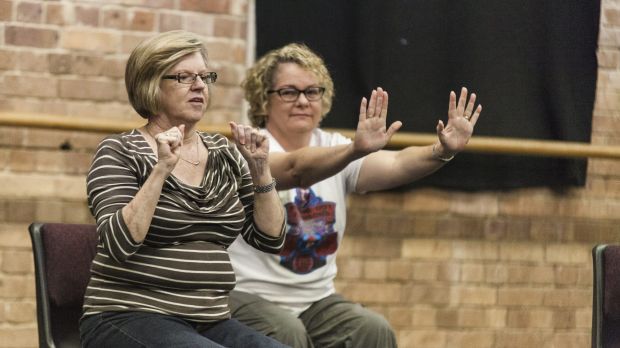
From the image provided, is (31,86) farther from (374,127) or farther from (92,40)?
(374,127)

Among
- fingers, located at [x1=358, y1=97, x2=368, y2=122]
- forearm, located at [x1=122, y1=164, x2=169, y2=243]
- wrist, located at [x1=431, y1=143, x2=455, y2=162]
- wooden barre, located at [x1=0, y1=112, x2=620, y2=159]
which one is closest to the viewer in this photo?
forearm, located at [x1=122, y1=164, x2=169, y2=243]

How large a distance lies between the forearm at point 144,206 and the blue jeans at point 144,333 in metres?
0.19

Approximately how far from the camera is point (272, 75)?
3.14 metres

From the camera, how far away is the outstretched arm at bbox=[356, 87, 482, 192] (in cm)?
267

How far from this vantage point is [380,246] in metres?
3.94

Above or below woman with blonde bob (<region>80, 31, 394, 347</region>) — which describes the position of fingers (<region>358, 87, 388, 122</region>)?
above

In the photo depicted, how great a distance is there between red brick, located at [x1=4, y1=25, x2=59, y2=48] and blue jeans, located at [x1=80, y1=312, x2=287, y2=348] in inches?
60.6

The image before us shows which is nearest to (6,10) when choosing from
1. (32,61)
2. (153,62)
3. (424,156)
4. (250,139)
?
(32,61)

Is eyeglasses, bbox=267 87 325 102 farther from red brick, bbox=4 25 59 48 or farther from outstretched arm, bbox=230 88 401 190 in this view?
red brick, bbox=4 25 59 48

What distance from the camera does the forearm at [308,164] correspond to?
2756 millimetres

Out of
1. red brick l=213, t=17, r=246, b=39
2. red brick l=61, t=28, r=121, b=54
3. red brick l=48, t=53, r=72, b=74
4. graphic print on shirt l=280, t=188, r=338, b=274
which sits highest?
red brick l=213, t=17, r=246, b=39

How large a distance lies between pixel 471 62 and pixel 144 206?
2.04 m

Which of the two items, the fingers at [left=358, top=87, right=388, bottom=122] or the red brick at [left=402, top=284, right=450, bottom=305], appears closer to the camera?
the fingers at [left=358, top=87, right=388, bottom=122]

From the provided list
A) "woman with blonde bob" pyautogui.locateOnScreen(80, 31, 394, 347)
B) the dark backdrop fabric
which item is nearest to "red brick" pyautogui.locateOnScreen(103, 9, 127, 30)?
the dark backdrop fabric
